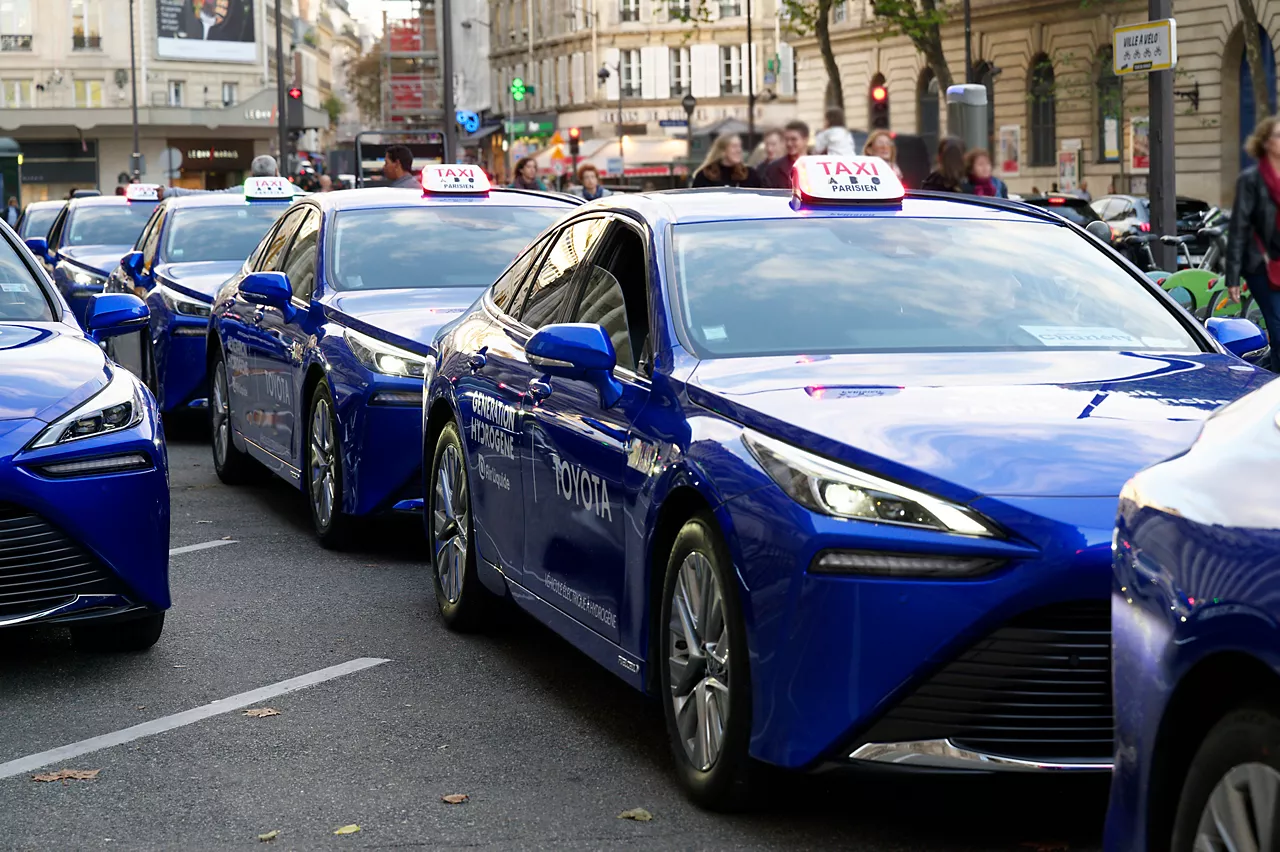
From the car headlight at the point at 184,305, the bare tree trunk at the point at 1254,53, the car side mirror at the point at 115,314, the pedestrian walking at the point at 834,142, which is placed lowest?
the car headlight at the point at 184,305

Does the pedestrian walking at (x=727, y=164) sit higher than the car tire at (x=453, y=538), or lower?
higher

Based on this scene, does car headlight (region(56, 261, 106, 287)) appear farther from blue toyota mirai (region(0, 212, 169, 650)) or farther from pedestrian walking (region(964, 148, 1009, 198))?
blue toyota mirai (region(0, 212, 169, 650))

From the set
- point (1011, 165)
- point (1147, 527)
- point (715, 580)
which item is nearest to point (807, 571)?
point (715, 580)

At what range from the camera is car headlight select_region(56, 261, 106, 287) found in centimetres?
1859

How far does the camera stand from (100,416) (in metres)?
6.54

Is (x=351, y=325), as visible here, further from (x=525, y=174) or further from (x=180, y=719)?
(x=525, y=174)

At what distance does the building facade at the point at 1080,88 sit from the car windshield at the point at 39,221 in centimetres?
2188

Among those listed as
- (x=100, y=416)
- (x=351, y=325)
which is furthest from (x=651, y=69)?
(x=100, y=416)

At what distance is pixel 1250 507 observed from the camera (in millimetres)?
2914

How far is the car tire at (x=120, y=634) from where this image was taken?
6.89 metres

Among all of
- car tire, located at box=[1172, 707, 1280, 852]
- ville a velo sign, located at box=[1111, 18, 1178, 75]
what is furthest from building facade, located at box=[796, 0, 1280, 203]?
car tire, located at box=[1172, 707, 1280, 852]

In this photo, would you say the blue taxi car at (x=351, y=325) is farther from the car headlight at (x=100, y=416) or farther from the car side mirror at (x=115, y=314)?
the car headlight at (x=100, y=416)

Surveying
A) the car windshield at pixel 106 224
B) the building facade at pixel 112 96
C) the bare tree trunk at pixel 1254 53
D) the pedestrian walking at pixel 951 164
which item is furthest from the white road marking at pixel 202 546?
the building facade at pixel 112 96

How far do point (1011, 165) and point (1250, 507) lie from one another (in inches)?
2061
